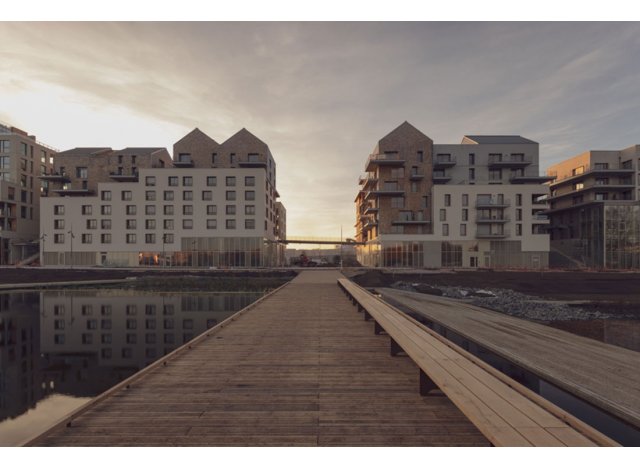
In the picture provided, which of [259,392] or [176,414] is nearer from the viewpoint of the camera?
[176,414]

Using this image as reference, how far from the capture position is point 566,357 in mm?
10180

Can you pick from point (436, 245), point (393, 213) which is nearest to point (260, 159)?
point (393, 213)

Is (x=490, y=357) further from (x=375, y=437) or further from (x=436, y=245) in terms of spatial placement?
(x=436, y=245)

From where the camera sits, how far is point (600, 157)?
59.5m

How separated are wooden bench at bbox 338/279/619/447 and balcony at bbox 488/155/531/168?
6295cm

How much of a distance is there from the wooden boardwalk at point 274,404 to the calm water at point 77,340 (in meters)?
1.06

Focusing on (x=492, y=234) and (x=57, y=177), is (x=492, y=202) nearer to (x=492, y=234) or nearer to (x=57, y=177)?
(x=492, y=234)

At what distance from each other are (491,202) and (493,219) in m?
2.95

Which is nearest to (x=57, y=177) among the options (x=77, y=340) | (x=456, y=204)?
(x=77, y=340)

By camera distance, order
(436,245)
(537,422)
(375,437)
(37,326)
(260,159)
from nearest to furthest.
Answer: (537,422) → (375,437) → (37,326) → (436,245) → (260,159)

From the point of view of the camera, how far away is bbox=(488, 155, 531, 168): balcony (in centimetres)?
5825

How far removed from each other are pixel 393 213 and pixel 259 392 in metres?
53.2

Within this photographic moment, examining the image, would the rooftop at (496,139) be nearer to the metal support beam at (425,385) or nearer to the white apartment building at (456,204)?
the white apartment building at (456,204)

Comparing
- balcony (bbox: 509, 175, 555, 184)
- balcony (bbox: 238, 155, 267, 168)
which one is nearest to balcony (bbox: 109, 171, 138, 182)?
balcony (bbox: 238, 155, 267, 168)
